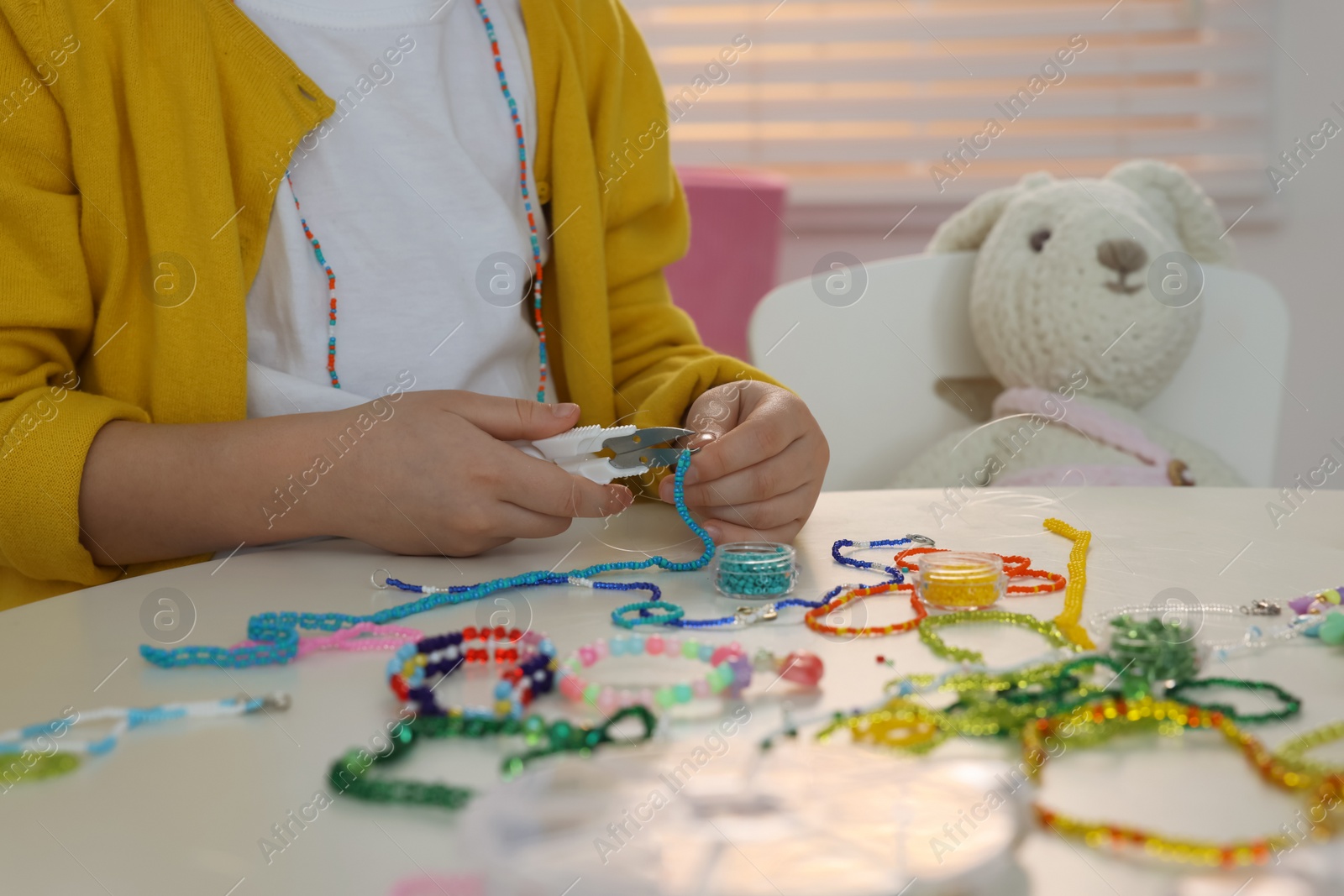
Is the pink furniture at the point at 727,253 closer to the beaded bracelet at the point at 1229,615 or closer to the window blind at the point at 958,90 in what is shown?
the window blind at the point at 958,90

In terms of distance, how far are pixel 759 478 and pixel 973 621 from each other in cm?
19

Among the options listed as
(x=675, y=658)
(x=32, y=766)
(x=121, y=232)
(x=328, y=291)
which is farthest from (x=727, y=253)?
(x=32, y=766)

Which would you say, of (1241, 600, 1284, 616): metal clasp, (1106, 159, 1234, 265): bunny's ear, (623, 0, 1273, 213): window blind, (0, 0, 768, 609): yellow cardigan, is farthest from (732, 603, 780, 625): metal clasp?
(623, 0, 1273, 213): window blind

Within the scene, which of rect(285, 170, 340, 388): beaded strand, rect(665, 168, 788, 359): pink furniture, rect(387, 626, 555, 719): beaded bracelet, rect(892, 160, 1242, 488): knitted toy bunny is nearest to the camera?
rect(387, 626, 555, 719): beaded bracelet

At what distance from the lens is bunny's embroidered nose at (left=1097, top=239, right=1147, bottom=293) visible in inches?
42.7

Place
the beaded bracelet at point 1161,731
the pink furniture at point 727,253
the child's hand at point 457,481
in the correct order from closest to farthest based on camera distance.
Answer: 1. the beaded bracelet at point 1161,731
2. the child's hand at point 457,481
3. the pink furniture at point 727,253

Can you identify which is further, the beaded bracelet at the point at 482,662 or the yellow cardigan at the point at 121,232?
the yellow cardigan at the point at 121,232

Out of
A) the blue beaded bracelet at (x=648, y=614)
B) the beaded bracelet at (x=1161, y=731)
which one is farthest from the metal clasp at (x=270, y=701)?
the beaded bracelet at (x=1161, y=731)

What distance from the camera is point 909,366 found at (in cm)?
119

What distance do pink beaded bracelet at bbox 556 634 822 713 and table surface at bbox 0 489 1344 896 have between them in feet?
0.05

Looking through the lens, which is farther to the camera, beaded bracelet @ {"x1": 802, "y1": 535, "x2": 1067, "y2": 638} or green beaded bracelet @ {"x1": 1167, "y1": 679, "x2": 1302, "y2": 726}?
beaded bracelet @ {"x1": 802, "y1": 535, "x2": 1067, "y2": 638}

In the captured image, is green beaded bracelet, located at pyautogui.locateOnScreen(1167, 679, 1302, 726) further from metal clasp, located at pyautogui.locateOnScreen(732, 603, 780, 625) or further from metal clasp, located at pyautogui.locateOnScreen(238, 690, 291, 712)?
metal clasp, located at pyautogui.locateOnScreen(238, 690, 291, 712)

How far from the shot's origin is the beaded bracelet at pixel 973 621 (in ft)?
1.36

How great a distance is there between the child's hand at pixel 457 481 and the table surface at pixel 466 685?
2 cm
